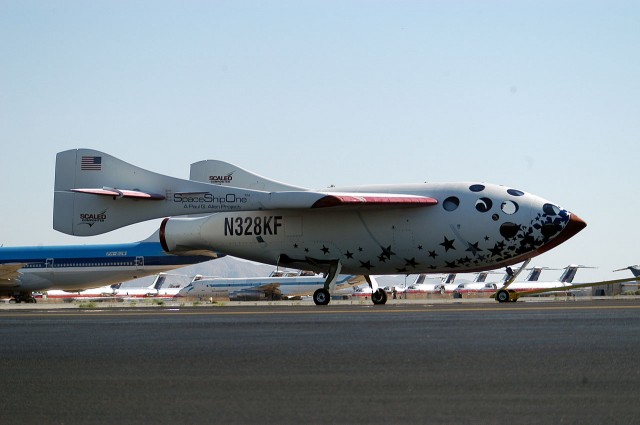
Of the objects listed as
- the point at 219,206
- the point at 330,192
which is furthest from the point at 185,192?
the point at 330,192

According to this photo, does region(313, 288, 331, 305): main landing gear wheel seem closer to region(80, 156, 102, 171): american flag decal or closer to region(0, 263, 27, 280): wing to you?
region(80, 156, 102, 171): american flag decal

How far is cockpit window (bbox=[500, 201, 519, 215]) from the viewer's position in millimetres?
29078

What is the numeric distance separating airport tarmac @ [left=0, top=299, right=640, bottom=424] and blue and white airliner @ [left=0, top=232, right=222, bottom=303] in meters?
38.7

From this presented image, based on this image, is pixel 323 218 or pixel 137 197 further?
pixel 137 197

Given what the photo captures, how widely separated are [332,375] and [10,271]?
4372cm

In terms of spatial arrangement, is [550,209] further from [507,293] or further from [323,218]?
[323,218]

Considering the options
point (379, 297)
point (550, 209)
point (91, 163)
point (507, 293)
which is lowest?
point (379, 297)

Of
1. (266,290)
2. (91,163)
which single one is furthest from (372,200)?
(266,290)

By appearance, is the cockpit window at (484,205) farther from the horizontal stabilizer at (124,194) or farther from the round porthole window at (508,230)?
the horizontal stabilizer at (124,194)

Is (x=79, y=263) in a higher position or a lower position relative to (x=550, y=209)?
lower

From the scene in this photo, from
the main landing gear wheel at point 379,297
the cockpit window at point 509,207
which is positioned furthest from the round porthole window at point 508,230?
the main landing gear wheel at point 379,297

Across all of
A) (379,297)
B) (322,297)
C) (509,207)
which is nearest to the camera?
(509,207)

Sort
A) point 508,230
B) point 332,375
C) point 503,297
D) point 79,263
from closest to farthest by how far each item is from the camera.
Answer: point 332,375
point 508,230
point 503,297
point 79,263

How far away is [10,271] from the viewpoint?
4928 centimetres
